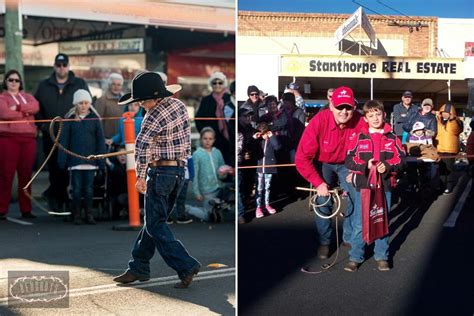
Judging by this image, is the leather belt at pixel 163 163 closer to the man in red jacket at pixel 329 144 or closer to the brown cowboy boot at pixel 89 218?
the man in red jacket at pixel 329 144

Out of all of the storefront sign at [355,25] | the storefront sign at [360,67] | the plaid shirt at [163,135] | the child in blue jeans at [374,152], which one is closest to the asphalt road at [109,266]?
the plaid shirt at [163,135]

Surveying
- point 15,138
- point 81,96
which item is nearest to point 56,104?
point 15,138

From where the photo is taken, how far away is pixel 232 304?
11.3ft

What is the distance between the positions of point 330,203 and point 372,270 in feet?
1.08

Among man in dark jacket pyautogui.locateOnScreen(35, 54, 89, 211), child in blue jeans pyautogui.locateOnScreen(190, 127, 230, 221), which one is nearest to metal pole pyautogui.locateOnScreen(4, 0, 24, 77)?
man in dark jacket pyautogui.locateOnScreen(35, 54, 89, 211)

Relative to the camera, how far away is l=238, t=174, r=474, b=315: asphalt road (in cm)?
264

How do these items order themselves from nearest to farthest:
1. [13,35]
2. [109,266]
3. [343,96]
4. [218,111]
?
[343,96], [109,266], [218,111], [13,35]

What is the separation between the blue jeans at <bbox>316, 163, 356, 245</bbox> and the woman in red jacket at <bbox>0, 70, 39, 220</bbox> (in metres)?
3.25

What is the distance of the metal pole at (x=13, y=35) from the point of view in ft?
19.0

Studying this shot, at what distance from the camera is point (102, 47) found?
8.47m

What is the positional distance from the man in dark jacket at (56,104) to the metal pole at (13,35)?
52cm

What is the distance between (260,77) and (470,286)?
113 centimetres

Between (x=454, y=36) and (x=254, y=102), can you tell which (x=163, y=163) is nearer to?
(x=254, y=102)

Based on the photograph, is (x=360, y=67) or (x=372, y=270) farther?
(x=372, y=270)
